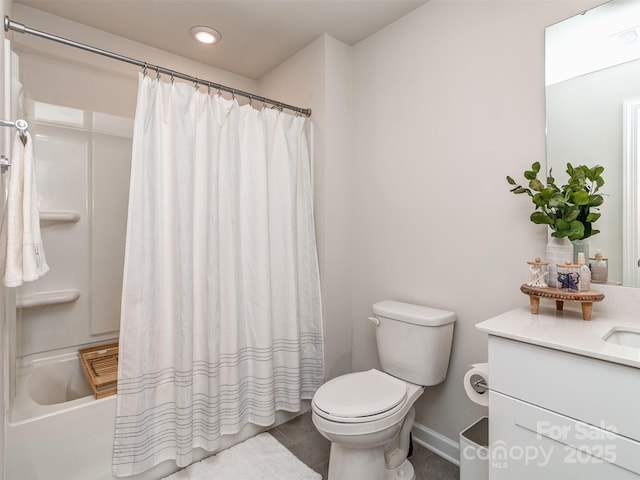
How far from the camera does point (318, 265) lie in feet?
7.08

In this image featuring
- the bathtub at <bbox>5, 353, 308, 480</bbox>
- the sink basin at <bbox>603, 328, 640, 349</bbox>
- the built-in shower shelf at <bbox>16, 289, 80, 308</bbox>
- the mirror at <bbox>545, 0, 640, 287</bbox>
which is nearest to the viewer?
the sink basin at <bbox>603, 328, 640, 349</bbox>

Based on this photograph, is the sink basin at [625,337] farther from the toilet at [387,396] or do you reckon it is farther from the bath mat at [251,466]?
the bath mat at [251,466]

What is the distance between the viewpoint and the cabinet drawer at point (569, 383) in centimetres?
84

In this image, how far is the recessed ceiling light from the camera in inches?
80.7

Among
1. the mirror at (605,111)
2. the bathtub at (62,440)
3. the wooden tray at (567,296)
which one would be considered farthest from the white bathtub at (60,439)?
the mirror at (605,111)

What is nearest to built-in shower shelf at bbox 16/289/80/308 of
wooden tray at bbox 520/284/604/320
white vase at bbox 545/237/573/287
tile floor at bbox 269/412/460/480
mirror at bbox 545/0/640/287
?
tile floor at bbox 269/412/460/480

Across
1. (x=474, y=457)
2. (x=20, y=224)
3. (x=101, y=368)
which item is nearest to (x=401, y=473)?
(x=474, y=457)

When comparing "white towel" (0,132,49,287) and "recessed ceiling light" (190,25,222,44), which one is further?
"recessed ceiling light" (190,25,222,44)

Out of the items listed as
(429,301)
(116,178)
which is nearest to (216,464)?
→ (429,301)

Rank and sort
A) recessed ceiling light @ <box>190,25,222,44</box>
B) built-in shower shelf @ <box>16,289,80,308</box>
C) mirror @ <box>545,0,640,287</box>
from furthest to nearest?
recessed ceiling light @ <box>190,25,222,44</box> < built-in shower shelf @ <box>16,289,80,308</box> < mirror @ <box>545,0,640,287</box>

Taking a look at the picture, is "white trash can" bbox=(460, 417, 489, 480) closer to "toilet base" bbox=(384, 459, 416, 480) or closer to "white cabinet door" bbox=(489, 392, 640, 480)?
"white cabinet door" bbox=(489, 392, 640, 480)

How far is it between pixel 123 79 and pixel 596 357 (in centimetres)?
276

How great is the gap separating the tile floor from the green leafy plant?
1.27 meters

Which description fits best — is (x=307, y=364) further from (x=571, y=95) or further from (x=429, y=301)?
(x=571, y=95)
